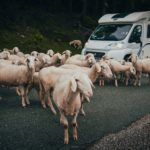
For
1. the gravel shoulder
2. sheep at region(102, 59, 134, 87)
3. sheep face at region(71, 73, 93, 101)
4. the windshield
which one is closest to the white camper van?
the windshield

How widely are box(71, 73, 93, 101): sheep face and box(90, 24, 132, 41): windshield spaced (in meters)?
12.7

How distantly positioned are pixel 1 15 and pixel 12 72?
22473 millimetres

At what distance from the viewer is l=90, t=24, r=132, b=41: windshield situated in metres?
22.2

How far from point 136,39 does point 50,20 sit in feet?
57.8

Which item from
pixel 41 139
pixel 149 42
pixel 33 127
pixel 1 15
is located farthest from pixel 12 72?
pixel 1 15

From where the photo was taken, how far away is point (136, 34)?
2261 cm

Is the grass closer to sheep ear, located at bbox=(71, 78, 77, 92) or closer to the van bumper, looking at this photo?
sheep ear, located at bbox=(71, 78, 77, 92)

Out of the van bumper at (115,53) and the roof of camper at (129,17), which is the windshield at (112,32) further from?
the van bumper at (115,53)

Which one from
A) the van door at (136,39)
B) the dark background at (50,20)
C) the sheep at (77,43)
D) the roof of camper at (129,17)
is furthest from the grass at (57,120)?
the sheep at (77,43)

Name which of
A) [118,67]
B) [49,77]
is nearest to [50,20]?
[118,67]

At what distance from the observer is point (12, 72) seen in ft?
45.3

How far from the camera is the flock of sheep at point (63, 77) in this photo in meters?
9.91

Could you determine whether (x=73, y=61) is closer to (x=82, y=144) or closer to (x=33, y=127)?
(x=33, y=127)

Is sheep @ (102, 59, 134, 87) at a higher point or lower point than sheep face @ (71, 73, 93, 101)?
lower
